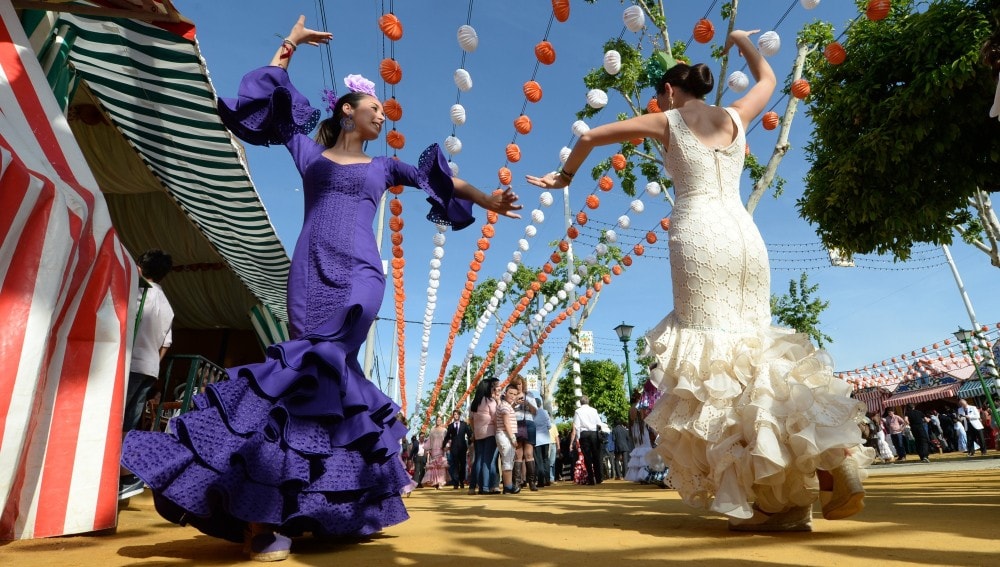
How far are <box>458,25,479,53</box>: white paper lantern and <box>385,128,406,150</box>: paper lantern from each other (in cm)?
131

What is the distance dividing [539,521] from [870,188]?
6.29 m

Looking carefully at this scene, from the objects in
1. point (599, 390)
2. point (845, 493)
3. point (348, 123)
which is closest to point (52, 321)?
point (348, 123)

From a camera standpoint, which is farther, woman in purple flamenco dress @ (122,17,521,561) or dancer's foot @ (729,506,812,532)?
dancer's foot @ (729,506,812,532)

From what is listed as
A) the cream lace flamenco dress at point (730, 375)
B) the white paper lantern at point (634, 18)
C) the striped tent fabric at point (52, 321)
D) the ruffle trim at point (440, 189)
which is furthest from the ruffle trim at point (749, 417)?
the white paper lantern at point (634, 18)

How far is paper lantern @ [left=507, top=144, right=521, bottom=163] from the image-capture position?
8531mm

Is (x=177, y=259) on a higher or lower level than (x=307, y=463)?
higher

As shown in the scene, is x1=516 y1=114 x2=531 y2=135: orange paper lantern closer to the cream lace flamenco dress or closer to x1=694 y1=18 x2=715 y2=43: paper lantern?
x1=694 y1=18 x2=715 y2=43: paper lantern

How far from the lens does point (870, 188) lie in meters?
7.02

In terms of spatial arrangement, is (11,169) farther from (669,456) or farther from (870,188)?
(870,188)

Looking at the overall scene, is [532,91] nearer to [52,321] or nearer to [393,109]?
[393,109]

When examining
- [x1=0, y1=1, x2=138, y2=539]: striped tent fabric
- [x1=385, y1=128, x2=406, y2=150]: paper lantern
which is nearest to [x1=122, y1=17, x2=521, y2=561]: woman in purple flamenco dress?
[x1=0, y1=1, x2=138, y2=539]: striped tent fabric

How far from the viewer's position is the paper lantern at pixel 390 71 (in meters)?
6.39

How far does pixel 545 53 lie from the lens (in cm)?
685

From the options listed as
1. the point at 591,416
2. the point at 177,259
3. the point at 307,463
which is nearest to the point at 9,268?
the point at 307,463
